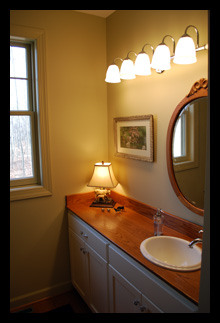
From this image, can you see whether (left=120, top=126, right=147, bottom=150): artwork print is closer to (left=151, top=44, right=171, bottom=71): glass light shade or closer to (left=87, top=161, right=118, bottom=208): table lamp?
(left=87, top=161, right=118, bottom=208): table lamp

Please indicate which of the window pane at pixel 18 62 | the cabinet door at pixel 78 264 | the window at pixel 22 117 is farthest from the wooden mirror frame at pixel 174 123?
the window pane at pixel 18 62

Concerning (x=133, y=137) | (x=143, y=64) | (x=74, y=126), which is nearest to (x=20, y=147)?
(x=74, y=126)

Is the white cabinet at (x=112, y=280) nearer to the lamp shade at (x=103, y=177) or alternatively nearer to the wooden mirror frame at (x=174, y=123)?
the lamp shade at (x=103, y=177)

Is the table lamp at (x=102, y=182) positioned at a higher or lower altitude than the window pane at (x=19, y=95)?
lower

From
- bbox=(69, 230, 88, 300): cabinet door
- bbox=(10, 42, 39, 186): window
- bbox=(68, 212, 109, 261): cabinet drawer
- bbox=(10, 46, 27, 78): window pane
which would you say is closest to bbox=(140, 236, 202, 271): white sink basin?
bbox=(68, 212, 109, 261): cabinet drawer

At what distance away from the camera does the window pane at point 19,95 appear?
232 centimetres

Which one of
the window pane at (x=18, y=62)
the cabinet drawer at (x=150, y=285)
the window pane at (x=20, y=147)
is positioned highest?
the window pane at (x=18, y=62)

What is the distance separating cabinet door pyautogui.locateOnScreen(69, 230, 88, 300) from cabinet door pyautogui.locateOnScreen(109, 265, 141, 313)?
0.48 meters

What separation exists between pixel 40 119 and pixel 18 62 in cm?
56

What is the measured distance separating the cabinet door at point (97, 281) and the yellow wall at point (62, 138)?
1.90ft

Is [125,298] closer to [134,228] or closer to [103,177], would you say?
[134,228]

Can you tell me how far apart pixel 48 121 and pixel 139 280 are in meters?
1.60

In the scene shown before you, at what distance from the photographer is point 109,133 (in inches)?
106
